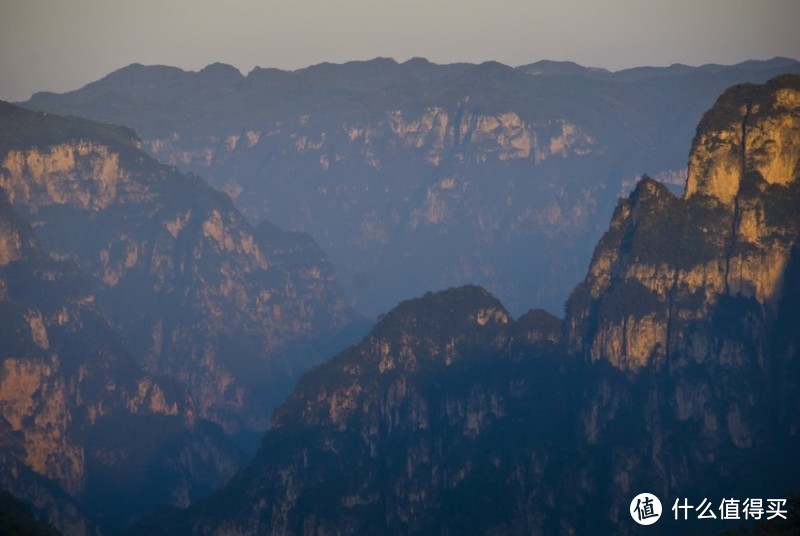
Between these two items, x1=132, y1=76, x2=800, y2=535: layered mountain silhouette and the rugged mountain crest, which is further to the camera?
the rugged mountain crest

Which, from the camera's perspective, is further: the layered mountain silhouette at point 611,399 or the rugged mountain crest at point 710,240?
the rugged mountain crest at point 710,240

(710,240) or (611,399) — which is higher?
(710,240)

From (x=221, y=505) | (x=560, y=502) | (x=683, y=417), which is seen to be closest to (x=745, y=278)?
(x=683, y=417)

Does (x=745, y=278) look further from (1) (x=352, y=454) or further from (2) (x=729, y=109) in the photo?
(1) (x=352, y=454)
